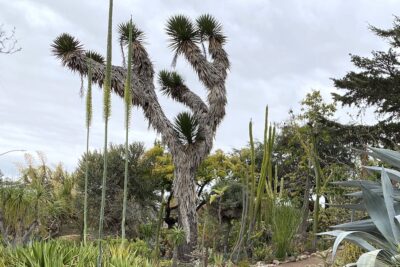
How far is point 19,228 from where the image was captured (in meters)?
10.2

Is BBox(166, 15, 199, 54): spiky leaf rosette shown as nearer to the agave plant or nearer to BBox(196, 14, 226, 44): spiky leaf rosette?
BBox(196, 14, 226, 44): spiky leaf rosette

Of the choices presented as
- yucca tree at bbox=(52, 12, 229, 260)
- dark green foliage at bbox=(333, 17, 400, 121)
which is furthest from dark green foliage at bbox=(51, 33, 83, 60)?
dark green foliage at bbox=(333, 17, 400, 121)

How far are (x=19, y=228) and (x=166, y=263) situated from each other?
9.89 ft

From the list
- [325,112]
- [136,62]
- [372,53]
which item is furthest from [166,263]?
[372,53]

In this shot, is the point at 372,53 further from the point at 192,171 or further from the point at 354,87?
the point at 192,171

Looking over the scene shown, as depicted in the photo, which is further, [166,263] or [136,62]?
[136,62]

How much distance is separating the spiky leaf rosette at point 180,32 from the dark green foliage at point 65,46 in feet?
9.54

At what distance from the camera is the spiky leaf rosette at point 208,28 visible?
57.6 feet

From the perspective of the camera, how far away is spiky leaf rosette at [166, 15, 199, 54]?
55.5 feet

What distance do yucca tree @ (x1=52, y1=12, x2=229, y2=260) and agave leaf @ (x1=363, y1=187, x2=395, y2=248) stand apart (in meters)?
11.4

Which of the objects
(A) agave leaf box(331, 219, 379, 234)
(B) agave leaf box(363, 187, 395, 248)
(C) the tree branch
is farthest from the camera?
(C) the tree branch

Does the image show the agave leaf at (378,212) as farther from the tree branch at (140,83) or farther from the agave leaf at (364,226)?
the tree branch at (140,83)

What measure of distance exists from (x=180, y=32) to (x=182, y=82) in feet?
5.34

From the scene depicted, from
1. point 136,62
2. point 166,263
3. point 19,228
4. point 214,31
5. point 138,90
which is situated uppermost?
point 214,31
